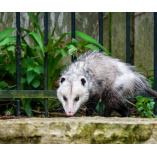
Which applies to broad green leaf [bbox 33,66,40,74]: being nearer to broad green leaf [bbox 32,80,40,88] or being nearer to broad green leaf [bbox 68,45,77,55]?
broad green leaf [bbox 32,80,40,88]

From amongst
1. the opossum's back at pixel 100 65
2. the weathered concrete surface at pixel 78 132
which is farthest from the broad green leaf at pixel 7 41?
the weathered concrete surface at pixel 78 132

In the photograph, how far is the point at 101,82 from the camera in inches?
141

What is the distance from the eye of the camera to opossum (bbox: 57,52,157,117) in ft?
11.0

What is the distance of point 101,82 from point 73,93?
486mm

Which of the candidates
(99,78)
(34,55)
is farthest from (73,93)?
(34,55)

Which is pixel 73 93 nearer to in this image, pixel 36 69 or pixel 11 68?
pixel 36 69

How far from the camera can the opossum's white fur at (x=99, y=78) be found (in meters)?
3.33

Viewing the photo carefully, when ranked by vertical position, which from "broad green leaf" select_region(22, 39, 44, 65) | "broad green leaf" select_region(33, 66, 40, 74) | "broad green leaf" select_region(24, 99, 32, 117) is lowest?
"broad green leaf" select_region(24, 99, 32, 117)

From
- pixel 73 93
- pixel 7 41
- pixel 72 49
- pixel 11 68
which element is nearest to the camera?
pixel 73 93

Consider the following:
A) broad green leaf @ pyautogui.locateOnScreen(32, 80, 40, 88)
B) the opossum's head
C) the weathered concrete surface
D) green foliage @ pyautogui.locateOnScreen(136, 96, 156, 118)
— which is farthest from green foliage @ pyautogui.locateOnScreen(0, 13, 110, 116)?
the weathered concrete surface

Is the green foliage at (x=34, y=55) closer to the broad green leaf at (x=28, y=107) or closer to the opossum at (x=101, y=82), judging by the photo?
the broad green leaf at (x=28, y=107)

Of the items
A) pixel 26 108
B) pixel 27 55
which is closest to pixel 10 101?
pixel 26 108

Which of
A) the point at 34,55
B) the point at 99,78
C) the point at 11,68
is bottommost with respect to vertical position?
the point at 99,78

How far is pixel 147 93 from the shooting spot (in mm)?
3734
